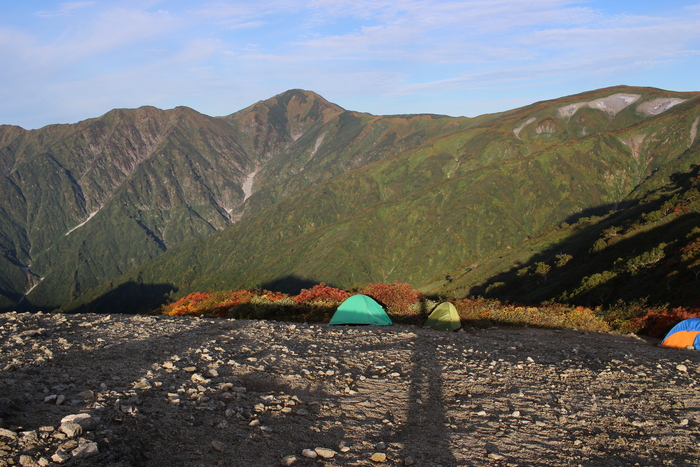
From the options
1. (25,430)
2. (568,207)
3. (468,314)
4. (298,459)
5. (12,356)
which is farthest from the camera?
(568,207)

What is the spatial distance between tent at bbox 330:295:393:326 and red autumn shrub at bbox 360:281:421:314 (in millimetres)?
3149

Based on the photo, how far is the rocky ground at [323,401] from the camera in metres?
5.71

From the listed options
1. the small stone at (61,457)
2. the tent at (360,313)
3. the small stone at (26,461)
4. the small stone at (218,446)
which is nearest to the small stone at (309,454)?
the small stone at (218,446)

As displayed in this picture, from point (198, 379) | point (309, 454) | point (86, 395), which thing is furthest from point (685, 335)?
point (86, 395)

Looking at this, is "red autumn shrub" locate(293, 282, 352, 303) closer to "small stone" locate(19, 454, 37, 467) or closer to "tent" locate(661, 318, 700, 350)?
"tent" locate(661, 318, 700, 350)

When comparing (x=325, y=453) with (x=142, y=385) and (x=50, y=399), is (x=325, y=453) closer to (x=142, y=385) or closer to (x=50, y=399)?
(x=142, y=385)

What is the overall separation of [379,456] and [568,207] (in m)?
163

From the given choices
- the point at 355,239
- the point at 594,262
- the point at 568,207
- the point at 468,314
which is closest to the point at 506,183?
the point at 568,207

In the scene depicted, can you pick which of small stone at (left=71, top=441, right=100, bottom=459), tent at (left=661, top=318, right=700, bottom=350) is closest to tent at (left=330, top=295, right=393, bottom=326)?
tent at (left=661, top=318, right=700, bottom=350)

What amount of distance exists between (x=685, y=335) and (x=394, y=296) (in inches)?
581

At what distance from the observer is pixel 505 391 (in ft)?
30.1

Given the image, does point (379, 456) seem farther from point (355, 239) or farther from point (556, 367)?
point (355, 239)

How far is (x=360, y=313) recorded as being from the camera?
20.2 metres

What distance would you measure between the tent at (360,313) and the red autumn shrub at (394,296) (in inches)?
Result: 124
